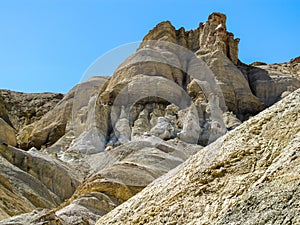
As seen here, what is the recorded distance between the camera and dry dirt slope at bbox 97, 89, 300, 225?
4.96m

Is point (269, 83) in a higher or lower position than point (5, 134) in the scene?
higher

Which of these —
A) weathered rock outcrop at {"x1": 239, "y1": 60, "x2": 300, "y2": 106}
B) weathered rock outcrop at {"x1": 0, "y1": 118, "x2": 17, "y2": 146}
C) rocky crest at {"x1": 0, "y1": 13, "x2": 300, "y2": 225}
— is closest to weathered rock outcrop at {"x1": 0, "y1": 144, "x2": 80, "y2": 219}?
rocky crest at {"x1": 0, "y1": 13, "x2": 300, "y2": 225}

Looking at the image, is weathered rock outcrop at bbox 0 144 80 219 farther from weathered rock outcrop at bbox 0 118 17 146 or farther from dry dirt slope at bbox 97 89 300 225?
dry dirt slope at bbox 97 89 300 225

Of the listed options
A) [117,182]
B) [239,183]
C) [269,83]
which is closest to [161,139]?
[117,182]

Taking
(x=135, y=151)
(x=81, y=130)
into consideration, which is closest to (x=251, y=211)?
(x=135, y=151)

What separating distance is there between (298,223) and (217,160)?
81.1 inches

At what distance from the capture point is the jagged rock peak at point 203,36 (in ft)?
170

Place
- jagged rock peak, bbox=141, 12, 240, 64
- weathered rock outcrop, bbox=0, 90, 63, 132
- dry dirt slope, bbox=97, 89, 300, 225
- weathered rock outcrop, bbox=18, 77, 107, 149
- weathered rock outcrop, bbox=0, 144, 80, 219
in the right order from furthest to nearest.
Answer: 1. weathered rock outcrop, bbox=0, 90, 63, 132
2. jagged rock peak, bbox=141, 12, 240, 64
3. weathered rock outcrop, bbox=18, 77, 107, 149
4. weathered rock outcrop, bbox=0, 144, 80, 219
5. dry dirt slope, bbox=97, 89, 300, 225

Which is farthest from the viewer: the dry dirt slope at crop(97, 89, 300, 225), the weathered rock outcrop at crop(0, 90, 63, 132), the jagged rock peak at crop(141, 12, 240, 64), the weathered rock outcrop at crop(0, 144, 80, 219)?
the weathered rock outcrop at crop(0, 90, 63, 132)

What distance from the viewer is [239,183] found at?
5695 mm

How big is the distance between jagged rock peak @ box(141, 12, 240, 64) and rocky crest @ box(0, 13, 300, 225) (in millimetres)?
135

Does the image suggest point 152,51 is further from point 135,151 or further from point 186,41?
point 135,151

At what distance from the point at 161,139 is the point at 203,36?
23.1m

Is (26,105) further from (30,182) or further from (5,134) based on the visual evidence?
(30,182)
